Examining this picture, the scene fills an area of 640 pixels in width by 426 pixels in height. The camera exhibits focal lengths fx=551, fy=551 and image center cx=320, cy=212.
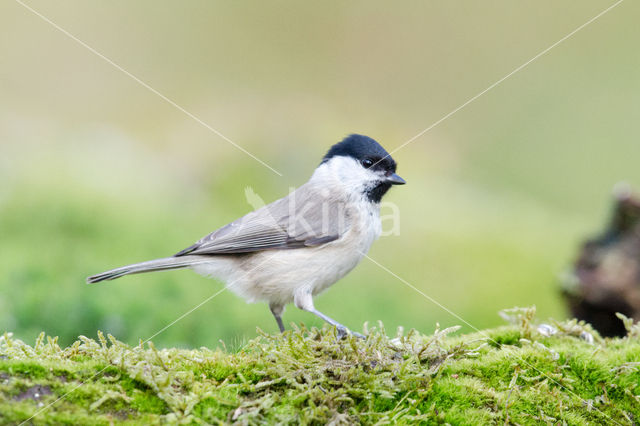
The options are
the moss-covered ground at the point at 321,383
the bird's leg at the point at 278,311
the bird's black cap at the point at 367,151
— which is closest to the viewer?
the moss-covered ground at the point at 321,383

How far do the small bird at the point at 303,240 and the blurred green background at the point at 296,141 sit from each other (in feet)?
1.73

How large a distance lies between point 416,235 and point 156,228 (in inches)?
99.5

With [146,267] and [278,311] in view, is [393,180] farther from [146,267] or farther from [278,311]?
[146,267]

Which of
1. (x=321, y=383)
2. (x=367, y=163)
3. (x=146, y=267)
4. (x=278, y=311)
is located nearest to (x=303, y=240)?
(x=278, y=311)

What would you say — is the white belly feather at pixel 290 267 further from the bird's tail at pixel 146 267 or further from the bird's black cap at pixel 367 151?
the bird's black cap at pixel 367 151

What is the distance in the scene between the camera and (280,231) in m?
3.54

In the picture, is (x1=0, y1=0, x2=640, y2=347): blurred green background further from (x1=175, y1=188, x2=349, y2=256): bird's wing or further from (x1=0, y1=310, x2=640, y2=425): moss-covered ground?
(x1=0, y1=310, x2=640, y2=425): moss-covered ground

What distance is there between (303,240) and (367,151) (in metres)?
0.75

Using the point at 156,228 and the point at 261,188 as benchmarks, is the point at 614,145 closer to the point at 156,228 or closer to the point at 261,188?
the point at 261,188

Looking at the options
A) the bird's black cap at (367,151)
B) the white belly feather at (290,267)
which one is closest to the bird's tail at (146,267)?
the white belly feather at (290,267)

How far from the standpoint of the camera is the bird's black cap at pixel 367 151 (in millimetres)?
3666

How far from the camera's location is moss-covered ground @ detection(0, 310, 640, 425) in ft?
6.17

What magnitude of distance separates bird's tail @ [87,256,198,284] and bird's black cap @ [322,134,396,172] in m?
1.27

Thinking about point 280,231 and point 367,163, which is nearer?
point 280,231
